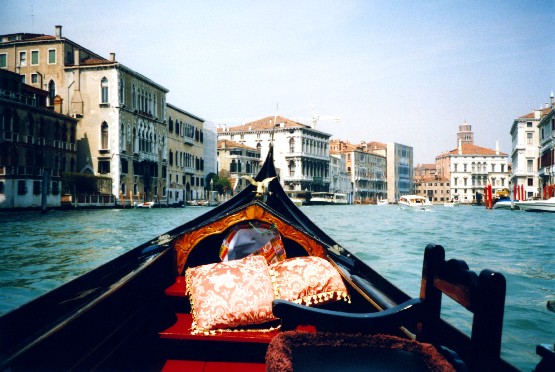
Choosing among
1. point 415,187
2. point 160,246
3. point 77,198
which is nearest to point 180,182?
point 77,198

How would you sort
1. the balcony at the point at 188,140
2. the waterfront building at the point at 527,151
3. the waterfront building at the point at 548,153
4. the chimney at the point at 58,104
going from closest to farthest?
the waterfront building at the point at 548,153 → the chimney at the point at 58,104 → the balcony at the point at 188,140 → the waterfront building at the point at 527,151

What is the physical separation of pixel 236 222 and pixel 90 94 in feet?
53.6

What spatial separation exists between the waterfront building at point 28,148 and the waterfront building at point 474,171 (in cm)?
3169

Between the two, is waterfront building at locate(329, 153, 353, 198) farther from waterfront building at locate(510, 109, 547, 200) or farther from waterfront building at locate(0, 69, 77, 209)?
waterfront building at locate(0, 69, 77, 209)

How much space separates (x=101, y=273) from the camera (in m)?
1.47

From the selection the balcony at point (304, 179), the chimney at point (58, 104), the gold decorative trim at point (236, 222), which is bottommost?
the gold decorative trim at point (236, 222)

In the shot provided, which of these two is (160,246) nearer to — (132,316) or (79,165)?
(132,316)

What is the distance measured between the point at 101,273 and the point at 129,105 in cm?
1700

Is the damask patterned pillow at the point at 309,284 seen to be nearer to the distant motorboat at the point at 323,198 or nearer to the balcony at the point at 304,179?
the distant motorboat at the point at 323,198

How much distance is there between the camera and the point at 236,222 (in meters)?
1.84

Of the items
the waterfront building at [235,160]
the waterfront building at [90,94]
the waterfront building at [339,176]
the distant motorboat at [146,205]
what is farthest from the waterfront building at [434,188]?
the waterfront building at [90,94]

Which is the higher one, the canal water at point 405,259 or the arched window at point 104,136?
the arched window at point 104,136

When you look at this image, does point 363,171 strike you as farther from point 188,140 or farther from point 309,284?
point 309,284

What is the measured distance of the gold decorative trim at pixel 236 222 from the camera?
1814 millimetres
